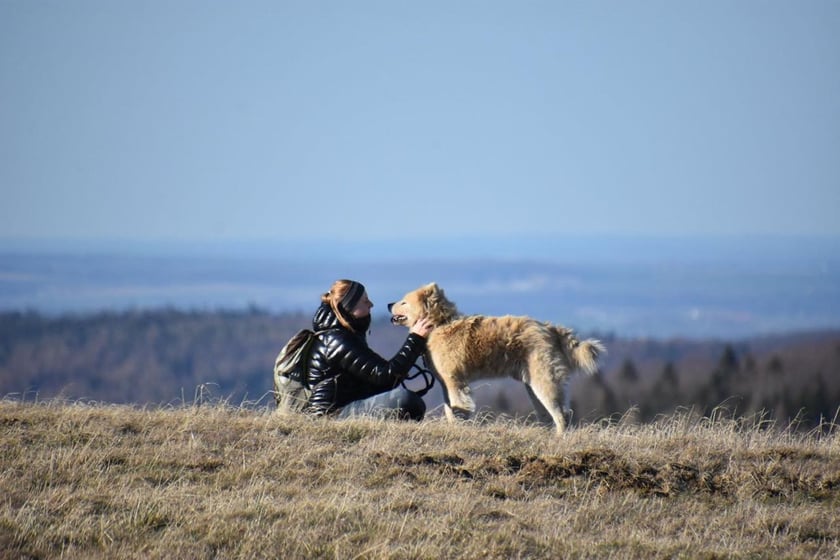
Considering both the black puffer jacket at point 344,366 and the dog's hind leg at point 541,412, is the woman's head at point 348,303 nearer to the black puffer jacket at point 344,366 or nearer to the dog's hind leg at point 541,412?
the black puffer jacket at point 344,366

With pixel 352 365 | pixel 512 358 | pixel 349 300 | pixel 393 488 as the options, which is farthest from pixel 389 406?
pixel 393 488

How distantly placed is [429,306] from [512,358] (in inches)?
41.8

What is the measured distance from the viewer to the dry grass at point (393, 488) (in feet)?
25.3

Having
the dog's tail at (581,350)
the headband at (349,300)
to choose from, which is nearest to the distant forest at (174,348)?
the dog's tail at (581,350)

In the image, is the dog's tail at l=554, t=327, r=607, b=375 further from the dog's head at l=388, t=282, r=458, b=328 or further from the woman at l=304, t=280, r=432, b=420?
the woman at l=304, t=280, r=432, b=420

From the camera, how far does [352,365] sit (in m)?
10.5

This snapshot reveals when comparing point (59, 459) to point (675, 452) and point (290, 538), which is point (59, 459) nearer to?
point (290, 538)

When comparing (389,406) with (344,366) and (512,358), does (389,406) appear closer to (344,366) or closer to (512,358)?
(344,366)

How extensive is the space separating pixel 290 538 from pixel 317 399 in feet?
10.0

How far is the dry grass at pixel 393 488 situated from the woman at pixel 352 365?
1.59ft

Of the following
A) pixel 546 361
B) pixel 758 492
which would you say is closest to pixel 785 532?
pixel 758 492

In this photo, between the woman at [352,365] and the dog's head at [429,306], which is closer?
the woman at [352,365]

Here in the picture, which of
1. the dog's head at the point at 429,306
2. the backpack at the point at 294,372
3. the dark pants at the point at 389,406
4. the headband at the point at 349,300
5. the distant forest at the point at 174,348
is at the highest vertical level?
the headband at the point at 349,300

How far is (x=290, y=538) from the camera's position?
769cm
